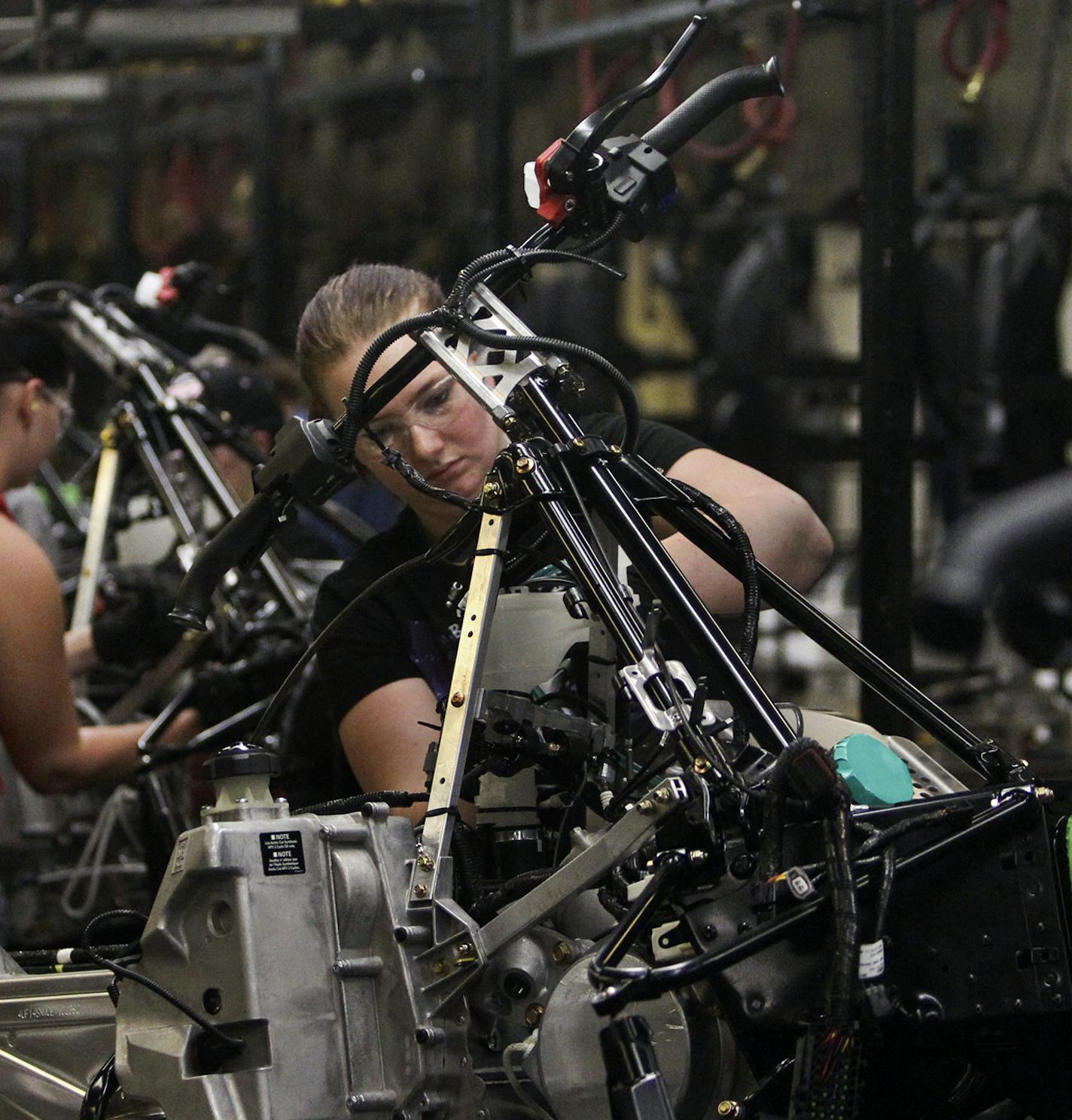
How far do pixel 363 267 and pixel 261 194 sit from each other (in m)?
4.98

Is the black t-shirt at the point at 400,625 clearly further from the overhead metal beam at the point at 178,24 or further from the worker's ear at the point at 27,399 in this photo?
the overhead metal beam at the point at 178,24

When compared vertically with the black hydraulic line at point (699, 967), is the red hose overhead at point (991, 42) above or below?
above

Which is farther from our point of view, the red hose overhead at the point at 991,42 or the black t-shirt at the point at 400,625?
the red hose overhead at the point at 991,42

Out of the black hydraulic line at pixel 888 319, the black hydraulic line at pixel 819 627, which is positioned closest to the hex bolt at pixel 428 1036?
the black hydraulic line at pixel 819 627

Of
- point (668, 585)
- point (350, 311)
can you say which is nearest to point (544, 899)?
point (668, 585)

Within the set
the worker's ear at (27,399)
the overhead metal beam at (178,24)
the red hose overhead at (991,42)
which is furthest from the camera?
the overhead metal beam at (178,24)

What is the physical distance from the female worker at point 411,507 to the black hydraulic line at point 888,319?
2.77 ft

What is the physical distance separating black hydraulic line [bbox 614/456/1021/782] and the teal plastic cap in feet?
0.25

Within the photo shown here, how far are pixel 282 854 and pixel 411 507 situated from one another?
108 centimetres

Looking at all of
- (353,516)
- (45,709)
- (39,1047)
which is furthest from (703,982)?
(353,516)

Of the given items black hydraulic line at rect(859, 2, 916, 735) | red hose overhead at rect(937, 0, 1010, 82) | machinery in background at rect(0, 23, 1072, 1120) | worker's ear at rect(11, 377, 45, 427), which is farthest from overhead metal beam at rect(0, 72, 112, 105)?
machinery in background at rect(0, 23, 1072, 1120)

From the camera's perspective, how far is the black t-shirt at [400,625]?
275 centimetres

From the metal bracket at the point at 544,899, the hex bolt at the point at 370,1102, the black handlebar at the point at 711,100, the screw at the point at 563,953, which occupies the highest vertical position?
the black handlebar at the point at 711,100

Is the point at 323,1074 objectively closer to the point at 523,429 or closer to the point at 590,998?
the point at 590,998
